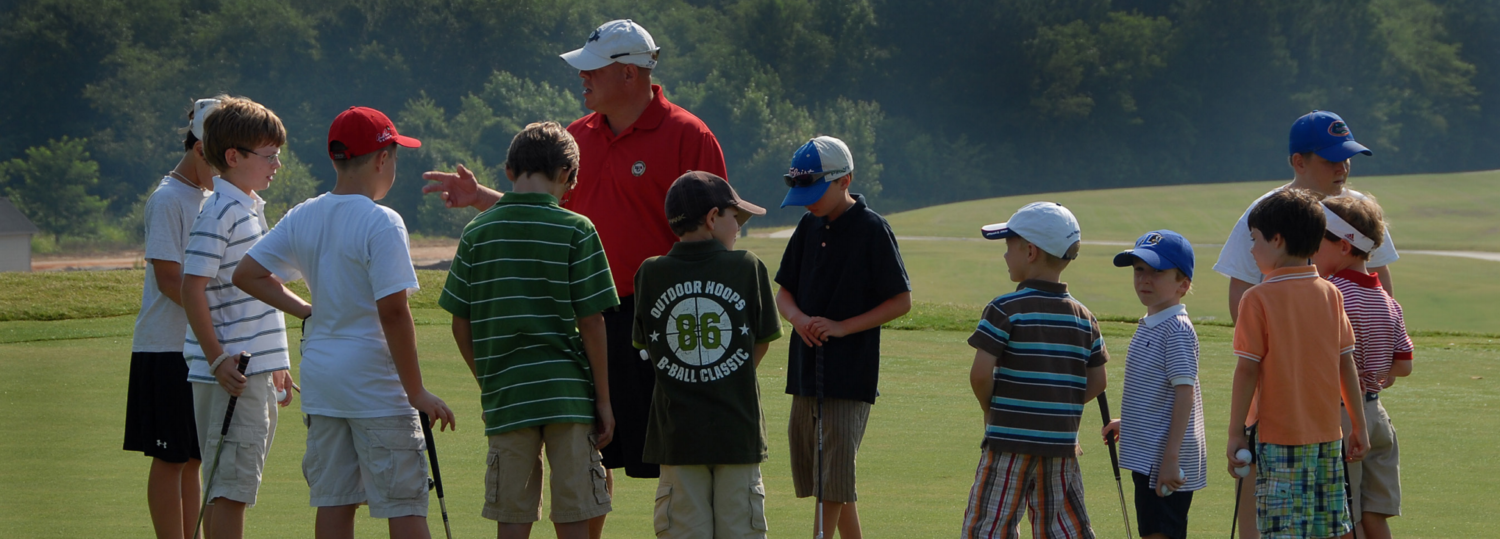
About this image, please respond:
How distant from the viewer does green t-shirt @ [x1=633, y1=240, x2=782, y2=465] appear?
295 cm

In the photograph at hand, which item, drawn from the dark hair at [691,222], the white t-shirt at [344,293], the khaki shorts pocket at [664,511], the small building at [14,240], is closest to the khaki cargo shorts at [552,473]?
the khaki shorts pocket at [664,511]

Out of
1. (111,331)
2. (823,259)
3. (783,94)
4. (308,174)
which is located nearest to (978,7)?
(783,94)

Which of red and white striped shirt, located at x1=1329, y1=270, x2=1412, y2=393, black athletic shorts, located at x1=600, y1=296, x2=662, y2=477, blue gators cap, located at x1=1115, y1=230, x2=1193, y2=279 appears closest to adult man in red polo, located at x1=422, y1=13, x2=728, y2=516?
black athletic shorts, located at x1=600, y1=296, x2=662, y2=477

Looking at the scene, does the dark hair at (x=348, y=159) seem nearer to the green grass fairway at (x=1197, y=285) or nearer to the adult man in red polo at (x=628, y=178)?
the adult man in red polo at (x=628, y=178)

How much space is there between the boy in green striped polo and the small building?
37576 mm

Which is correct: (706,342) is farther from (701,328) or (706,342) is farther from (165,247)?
(165,247)

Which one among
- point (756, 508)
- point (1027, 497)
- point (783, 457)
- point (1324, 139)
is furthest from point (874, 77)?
point (756, 508)

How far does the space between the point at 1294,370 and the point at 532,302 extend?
5.83ft

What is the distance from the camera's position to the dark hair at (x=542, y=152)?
2977 mm

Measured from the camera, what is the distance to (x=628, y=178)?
136 inches

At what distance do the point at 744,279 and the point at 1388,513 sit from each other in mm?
1816

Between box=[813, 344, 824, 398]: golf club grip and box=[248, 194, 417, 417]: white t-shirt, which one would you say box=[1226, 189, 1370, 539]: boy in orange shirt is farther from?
box=[248, 194, 417, 417]: white t-shirt

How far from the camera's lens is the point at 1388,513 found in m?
3.29

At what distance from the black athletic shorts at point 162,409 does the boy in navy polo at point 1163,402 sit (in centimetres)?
243
